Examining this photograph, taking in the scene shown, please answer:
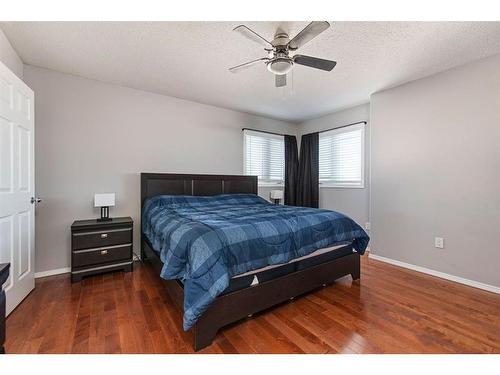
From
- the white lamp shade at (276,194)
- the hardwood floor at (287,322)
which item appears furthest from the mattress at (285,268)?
the white lamp shade at (276,194)

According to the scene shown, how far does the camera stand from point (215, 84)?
10.2 ft

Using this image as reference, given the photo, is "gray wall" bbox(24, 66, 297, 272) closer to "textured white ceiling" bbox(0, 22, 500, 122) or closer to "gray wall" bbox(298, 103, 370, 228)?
"textured white ceiling" bbox(0, 22, 500, 122)

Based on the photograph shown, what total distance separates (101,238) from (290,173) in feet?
11.4

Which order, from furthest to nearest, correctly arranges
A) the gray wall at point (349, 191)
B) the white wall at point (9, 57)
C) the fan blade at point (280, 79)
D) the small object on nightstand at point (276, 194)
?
the small object on nightstand at point (276, 194) < the gray wall at point (349, 191) < the fan blade at point (280, 79) < the white wall at point (9, 57)

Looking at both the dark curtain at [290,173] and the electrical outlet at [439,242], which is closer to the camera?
the electrical outlet at [439,242]

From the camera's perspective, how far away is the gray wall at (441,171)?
242 cm

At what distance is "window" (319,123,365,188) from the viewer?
12.9 ft

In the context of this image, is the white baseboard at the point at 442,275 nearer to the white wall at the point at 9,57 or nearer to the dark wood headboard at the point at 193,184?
the dark wood headboard at the point at 193,184

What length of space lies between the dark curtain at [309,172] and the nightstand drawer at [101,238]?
10.5 ft

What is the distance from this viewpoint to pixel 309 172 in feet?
15.3

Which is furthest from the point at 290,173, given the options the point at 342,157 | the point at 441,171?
the point at 441,171

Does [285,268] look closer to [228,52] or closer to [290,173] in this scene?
[228,52]

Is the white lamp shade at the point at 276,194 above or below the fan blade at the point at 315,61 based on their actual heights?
below
